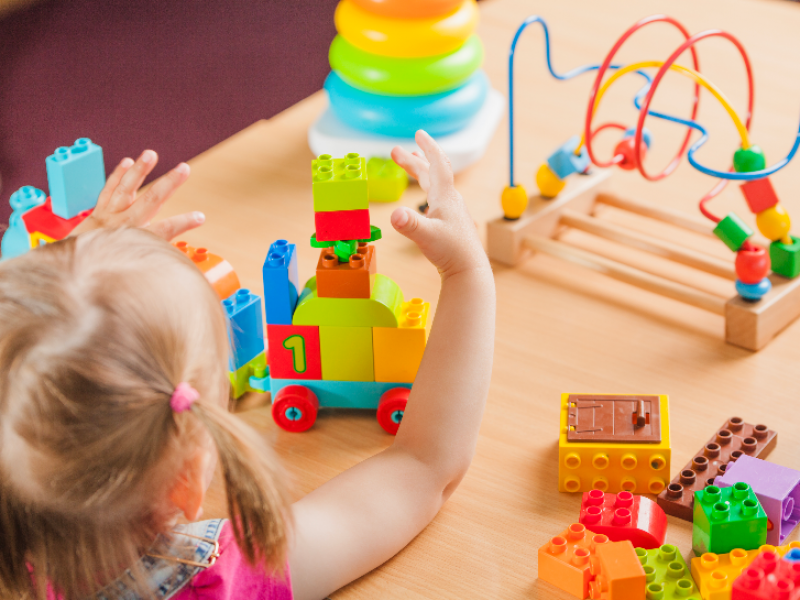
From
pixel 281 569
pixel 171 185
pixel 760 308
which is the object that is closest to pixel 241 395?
pixel 171 185

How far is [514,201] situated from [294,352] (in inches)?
12.4

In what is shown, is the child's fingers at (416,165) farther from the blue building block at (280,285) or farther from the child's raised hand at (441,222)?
the blue building block at (280,285)

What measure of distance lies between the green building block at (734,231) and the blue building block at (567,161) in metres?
0.17

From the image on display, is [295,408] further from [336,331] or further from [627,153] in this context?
[627,153]

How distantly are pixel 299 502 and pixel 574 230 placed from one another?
1.68ft

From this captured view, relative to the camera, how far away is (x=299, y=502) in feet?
1.96

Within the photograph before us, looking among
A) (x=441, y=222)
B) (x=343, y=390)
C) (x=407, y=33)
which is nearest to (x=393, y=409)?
(x=343, y=390)

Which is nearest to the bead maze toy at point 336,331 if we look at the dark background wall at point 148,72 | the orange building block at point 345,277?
the orange building block at point 345,277

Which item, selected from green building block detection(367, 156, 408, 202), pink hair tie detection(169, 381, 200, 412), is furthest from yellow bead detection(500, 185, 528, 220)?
pink hair tie detection(169, 381, 200, 412)

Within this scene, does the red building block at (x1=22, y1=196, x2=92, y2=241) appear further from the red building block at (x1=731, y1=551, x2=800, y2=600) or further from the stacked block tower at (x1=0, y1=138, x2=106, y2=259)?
the red building block at (x1=731, y1=551, x2=800, y2=600)

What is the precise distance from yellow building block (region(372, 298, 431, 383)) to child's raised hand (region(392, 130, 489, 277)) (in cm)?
6

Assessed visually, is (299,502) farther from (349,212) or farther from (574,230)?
(574,230)

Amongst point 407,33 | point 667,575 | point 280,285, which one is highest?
point 407,33

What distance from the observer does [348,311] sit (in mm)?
714
